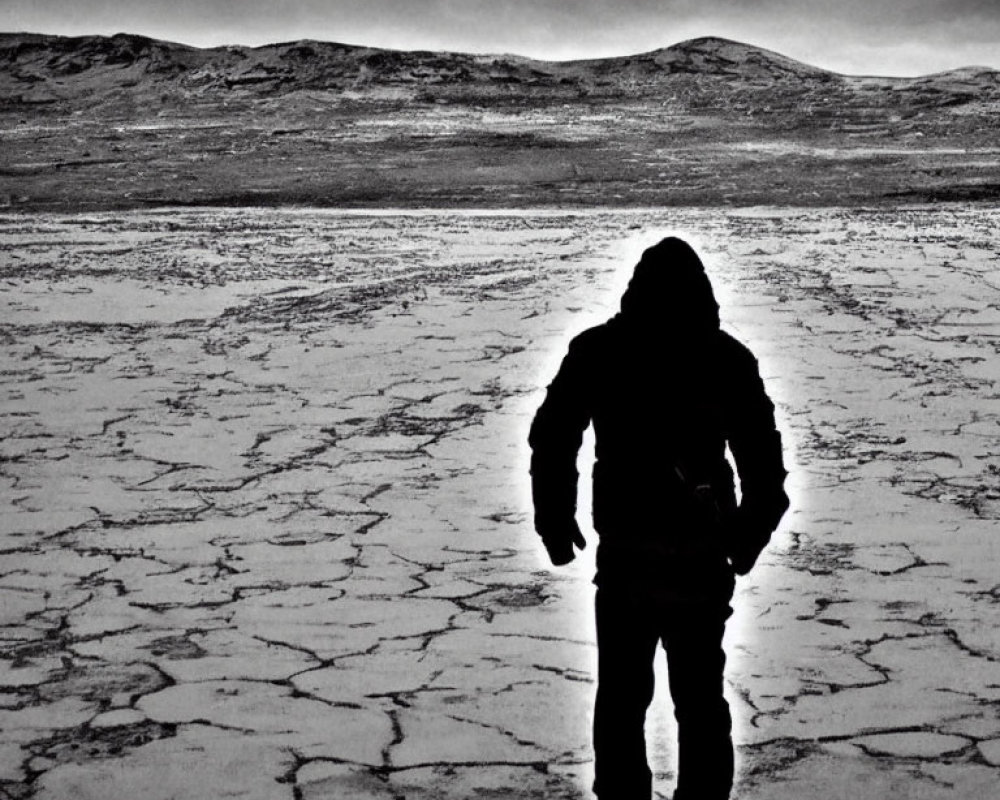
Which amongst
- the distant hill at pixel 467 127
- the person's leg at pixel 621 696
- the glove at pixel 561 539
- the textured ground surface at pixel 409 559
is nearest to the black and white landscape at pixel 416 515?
the textured ground surface at pixel 409 559

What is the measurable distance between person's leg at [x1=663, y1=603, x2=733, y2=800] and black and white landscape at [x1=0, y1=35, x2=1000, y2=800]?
1.69 feet

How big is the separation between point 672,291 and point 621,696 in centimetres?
67

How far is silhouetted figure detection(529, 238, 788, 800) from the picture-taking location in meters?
2.23

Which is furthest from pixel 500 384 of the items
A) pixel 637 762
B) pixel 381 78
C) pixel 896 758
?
pixel 381 78

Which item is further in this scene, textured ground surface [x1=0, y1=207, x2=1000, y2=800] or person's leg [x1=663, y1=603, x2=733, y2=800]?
textured ground surface [x1=0, y1=207, x2=1000, y2=800]

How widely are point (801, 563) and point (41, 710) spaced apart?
228cm

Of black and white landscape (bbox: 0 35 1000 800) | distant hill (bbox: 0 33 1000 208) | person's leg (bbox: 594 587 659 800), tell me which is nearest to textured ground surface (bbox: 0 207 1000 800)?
black and white landscape (bbox: 0 35 1000 800)

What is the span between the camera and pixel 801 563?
432 centimetres

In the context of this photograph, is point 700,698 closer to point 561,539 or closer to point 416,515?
point 561,539

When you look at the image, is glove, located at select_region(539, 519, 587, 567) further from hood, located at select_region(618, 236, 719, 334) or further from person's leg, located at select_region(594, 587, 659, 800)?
hood, located at select_region(618, 236, 719, 334)

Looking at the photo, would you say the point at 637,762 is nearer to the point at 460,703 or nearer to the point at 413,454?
the point at 460,703

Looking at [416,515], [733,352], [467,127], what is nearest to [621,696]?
[733,352]

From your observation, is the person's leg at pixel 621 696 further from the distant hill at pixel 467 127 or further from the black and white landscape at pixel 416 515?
the distant hill at pixel 467 127

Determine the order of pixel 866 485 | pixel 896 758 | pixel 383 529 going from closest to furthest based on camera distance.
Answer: pixel 896 758 → pixel 383 529 → pixel 866 485
